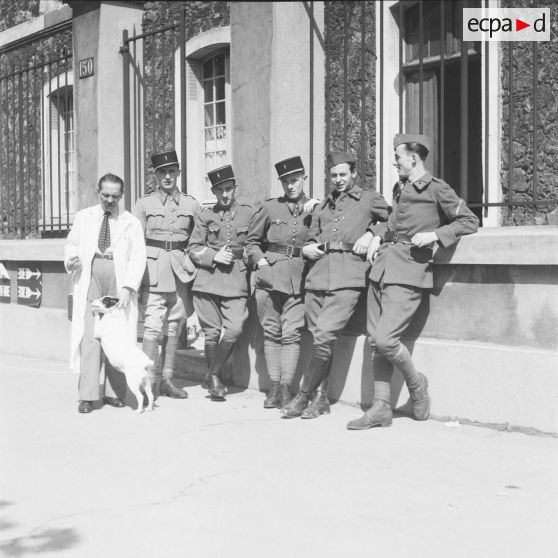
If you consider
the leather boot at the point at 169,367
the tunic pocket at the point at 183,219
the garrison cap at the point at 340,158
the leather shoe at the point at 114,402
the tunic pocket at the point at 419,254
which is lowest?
the leather shoe at the point at 114,402

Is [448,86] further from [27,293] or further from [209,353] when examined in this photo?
[27,293]

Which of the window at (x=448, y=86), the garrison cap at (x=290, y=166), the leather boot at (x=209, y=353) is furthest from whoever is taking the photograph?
the window at (x=448, y=86)

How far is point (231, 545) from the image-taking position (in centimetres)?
409

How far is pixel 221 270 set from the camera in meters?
7.38

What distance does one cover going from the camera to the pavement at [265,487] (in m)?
4.12

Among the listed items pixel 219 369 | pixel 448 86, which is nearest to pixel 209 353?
pixel 219 369

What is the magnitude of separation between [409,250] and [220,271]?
5.56 ft

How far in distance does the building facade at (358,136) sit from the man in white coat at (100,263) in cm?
112

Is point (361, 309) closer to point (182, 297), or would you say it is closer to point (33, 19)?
point (182, 297)

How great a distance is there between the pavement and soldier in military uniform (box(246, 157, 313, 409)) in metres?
0.42

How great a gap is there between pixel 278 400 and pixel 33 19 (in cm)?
1141

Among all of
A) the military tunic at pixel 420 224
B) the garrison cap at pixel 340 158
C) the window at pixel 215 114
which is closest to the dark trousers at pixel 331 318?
the military tunic at pixel 420 224

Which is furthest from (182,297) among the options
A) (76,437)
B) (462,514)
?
(462,514)

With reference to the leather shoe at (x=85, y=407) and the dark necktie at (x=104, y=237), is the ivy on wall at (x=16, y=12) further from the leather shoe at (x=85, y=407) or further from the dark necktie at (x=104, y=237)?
the leather shoe at (x=85, y=407)
